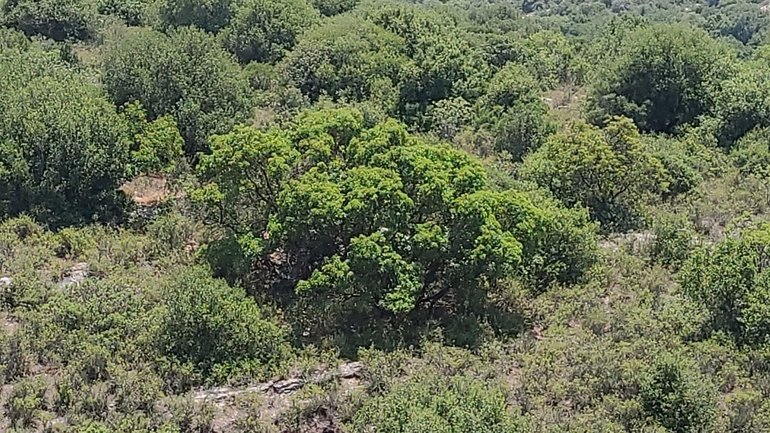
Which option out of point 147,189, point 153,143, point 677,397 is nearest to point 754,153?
point 677,397

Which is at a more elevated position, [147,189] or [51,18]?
[51,18]

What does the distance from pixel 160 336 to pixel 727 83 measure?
26.3 meters

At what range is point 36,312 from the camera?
62.0 ft

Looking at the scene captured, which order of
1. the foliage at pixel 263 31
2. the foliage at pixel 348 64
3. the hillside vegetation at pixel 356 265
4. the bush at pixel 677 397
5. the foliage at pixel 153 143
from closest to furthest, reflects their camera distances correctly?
the bush at pixel 677 397, the hillside vegetation at pixel 356 265, the foliage at pixel 153 143, the foliage at pixel 348 64, the foliage at pixel 263 31

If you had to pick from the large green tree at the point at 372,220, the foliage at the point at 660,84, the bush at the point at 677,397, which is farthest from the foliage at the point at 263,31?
the bush at the point at 677,397

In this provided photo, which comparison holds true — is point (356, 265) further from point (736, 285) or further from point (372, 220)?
point (736, 285)

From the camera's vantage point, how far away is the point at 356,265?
18734mm

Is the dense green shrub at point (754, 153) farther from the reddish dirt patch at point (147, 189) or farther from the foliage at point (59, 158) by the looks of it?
the foliage at point (59, 158)

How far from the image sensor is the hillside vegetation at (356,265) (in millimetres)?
16344

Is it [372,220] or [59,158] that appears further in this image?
[59,158]

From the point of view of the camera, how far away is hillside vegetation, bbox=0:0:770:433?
643 inches

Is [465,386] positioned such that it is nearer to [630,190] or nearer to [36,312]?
[36,312]

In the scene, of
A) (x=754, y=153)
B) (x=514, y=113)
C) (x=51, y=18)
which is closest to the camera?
(x=754, y=153)

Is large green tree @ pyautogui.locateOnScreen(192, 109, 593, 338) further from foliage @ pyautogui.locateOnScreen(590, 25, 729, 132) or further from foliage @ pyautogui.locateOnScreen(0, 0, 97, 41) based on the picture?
foliage @ pyautogui.locateOnScreen(0, 0, 97, 41)
